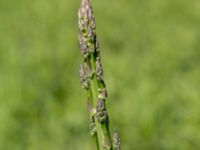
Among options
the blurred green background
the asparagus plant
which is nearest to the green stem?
the asparagus plant

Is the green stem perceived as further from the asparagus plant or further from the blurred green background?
the blurred green background

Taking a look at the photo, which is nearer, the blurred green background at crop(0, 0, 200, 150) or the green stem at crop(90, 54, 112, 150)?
the green stem at crop(90, 54, 112, 150)

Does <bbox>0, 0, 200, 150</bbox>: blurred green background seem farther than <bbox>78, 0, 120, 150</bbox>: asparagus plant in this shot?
Yes

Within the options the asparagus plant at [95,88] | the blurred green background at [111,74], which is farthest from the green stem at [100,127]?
the blurred green background at [111,74]

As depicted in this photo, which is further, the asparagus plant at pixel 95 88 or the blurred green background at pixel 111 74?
the blurred green background at pixel 111 74

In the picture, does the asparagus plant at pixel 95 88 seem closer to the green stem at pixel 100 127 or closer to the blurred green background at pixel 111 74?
the green stem at pixel 100 127

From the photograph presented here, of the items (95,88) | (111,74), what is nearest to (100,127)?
(95,88)

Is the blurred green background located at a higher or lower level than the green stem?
higher

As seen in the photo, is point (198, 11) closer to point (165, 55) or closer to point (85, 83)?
point (165, 55)
